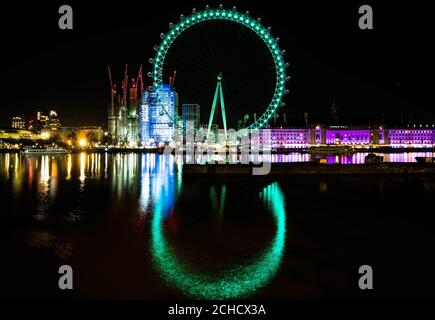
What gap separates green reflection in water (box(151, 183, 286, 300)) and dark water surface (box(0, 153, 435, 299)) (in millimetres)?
15

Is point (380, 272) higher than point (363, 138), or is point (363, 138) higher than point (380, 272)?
point (363, 138)

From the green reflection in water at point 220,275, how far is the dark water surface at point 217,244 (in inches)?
0.6

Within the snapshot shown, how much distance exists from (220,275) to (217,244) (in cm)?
169

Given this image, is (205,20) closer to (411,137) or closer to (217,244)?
(217,244)

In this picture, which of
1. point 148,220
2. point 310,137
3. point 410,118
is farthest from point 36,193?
point 410,118

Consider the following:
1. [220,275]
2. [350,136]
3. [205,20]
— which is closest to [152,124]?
[350,136]

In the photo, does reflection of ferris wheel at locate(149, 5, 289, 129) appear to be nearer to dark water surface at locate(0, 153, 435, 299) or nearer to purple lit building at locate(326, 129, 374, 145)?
dark water surface at locate(0, 153, 435, 299)

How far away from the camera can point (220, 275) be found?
5816 mm

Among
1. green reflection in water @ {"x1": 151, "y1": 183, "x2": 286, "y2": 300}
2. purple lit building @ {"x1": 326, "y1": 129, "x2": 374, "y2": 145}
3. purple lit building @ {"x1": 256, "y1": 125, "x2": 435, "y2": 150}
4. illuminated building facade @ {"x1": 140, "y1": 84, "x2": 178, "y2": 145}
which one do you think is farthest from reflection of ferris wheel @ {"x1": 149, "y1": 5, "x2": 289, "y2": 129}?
purple lit building @ {"x1": 326, "y1": 129, "x2": 374, "y2": 145}

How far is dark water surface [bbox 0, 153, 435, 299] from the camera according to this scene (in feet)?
17.7

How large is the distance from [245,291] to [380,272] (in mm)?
2127

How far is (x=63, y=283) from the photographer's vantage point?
548 centimetres

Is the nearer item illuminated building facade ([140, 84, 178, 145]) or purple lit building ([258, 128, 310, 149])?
illuminated building facade ([140, 84, 178, 145])
